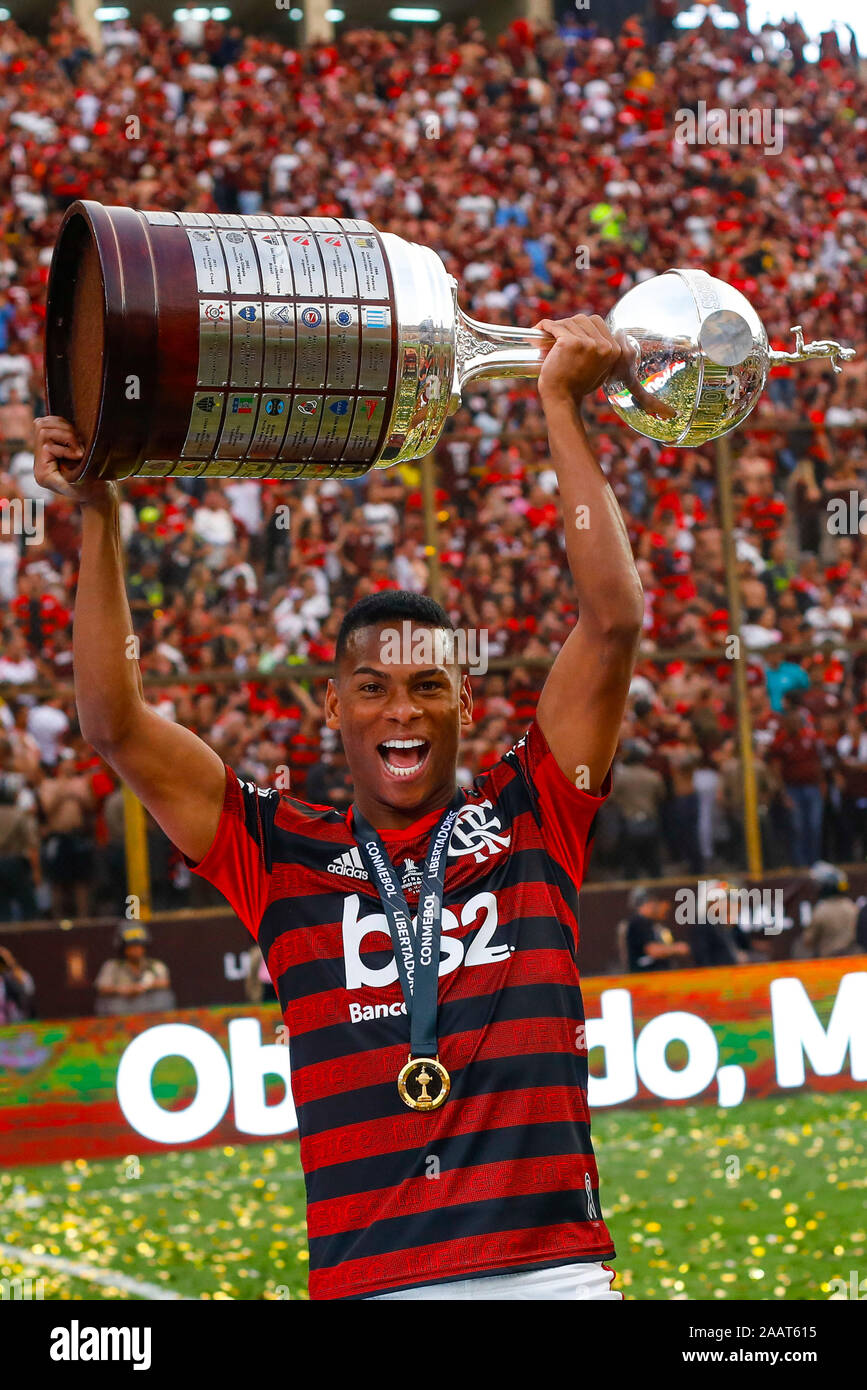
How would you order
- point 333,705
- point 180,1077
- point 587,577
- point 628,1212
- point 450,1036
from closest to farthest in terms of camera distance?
point 450,1036 → point 587,577 → point 333,705 → point 628,1212 → point 180,1077

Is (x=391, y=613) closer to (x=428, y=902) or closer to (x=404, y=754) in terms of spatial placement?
(x=404, y=754)

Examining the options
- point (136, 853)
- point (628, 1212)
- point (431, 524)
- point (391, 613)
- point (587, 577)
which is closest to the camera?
point (587, 577)

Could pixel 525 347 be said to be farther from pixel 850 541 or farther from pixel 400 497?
pixel 850 541

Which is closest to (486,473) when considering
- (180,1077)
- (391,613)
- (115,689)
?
(180,1077)

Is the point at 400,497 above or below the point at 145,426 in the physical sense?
above

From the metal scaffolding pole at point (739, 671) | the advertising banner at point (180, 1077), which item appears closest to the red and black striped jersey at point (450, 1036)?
the advertising banner at point (180, 1077)

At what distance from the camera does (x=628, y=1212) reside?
6.11 meters

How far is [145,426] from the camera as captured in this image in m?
2.21

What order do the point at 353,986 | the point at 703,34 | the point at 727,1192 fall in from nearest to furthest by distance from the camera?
1. the point at 353,986
2. the point at 727,1192
3. the point at 703,34

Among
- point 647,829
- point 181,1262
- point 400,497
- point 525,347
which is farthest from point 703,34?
point 525,347

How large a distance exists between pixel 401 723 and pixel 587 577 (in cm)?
37

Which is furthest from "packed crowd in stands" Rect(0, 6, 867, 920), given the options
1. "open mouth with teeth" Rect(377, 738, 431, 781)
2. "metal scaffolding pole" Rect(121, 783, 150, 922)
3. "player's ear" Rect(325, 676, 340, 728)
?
"open mouth with teeth" Rect(377, 738, 431, 781)

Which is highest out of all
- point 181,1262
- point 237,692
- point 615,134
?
point 615,134
